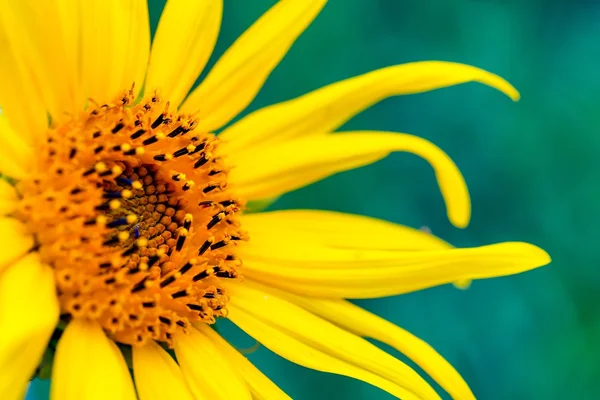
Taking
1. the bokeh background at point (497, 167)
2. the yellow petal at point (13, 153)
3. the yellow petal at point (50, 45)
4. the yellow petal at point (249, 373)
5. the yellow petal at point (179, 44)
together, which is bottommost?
the yellow petal at point (249, 373)

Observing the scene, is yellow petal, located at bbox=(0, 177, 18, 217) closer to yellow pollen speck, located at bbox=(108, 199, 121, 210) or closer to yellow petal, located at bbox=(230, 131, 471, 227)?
yellow pollen speck, located at bbox=(108, 199, 121, 210)

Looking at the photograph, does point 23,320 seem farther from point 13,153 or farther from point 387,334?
point 387,334

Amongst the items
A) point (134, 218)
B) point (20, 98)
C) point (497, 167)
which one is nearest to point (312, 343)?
point (134, 218)

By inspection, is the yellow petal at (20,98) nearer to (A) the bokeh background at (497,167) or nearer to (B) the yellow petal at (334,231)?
(B) the yellow petal at (334,231)

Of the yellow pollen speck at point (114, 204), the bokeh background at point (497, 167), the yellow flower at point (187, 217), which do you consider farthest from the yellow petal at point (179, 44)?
the bokeh background at point (497, 167)

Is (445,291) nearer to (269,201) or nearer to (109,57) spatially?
(269,201)

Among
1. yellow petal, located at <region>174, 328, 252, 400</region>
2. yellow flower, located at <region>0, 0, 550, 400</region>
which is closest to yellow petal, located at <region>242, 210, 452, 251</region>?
yellow flower, located at <region>0, 0, 550, 400</region>
